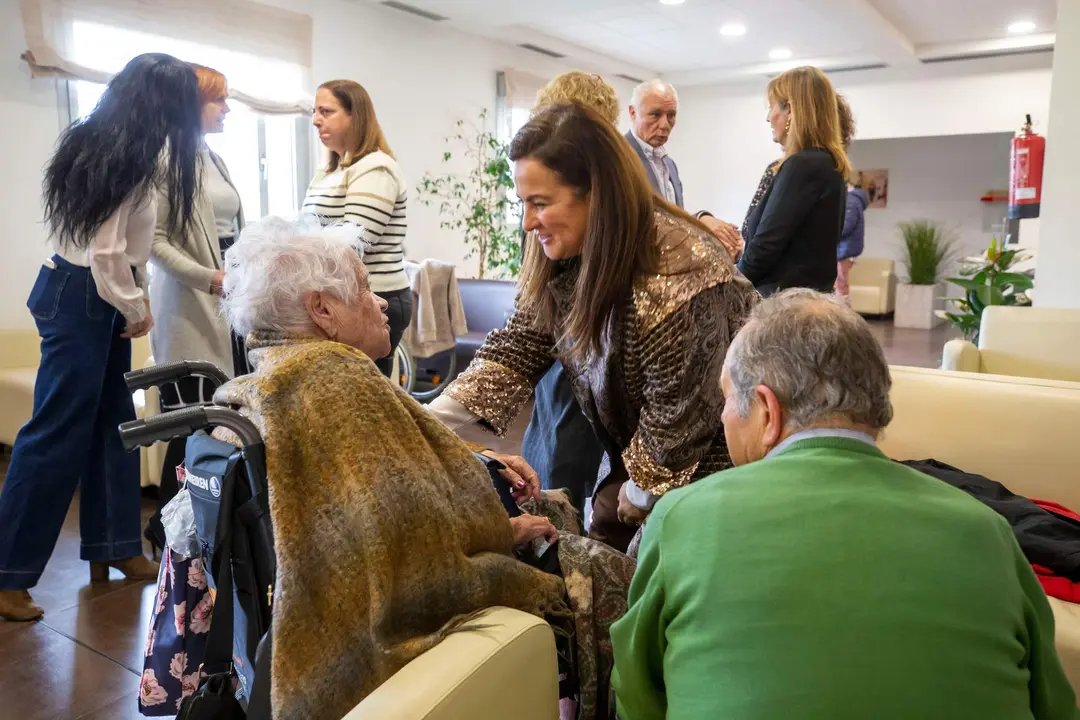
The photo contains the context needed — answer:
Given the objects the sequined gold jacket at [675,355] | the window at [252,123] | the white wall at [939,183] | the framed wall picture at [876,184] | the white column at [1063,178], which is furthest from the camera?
the framed wall picture at [876,184]

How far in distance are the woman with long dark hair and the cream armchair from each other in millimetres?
1703

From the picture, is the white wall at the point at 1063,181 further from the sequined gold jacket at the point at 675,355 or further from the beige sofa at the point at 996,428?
the sequined gold jacket at the point at 675,355

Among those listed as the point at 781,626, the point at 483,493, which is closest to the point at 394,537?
the point at 483,493

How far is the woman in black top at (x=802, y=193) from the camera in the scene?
2773 mm

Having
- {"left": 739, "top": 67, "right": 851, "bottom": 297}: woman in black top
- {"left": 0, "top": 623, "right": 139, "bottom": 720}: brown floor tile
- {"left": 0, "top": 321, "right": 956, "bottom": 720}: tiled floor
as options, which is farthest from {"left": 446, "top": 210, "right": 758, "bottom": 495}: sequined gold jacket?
{"left": 0, "top": 623, "right": 139, "bottom": 720}: brown floor tile

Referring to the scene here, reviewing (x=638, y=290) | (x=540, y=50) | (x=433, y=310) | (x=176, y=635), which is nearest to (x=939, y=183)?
Result: (x=540, y=50)

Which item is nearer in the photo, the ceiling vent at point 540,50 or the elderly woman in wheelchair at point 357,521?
the elderly woman in wheelchair at point 357,521

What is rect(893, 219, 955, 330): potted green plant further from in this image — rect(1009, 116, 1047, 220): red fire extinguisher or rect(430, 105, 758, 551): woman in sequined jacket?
rect(430, 105, 758, 551): woman in sequined jacket

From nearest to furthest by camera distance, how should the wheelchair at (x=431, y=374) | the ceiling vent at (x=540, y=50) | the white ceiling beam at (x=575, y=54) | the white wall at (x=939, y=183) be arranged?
the wheelchair at (x=431, y=374) < the white ceiling beam at (x=575, y=54) < the ceiling vent at (x=540, y=50) < the white wall at (x=939, y=183)

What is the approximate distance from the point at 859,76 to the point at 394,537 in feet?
32.3

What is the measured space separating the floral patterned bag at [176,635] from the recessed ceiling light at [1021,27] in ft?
28.0

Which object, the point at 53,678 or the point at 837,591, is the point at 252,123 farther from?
the point at 837,591

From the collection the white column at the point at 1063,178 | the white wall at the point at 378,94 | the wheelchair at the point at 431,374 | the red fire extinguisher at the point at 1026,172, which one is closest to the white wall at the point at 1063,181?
the white column at the point at 1063,178

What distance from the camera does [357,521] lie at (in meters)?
1.20
